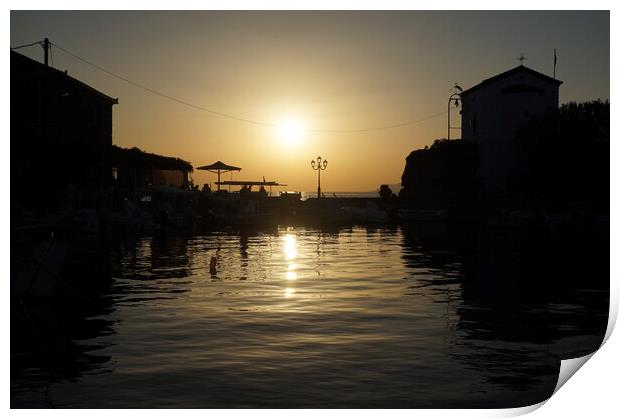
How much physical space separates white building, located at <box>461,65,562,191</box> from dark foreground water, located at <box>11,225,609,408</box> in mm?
36061

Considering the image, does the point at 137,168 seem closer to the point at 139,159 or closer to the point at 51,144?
the point at 139,159

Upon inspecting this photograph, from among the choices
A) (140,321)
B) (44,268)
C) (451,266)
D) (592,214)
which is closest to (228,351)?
(140,321)

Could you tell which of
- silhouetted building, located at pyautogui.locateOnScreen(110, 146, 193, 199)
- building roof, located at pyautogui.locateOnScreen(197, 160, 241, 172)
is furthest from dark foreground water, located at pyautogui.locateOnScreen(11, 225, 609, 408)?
building roof, located at pyautogui.locateOnScreen(197, 160, 241, 172)

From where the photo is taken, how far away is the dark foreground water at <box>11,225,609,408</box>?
9.84 meters

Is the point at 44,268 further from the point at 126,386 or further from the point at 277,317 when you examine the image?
the point at 126,386

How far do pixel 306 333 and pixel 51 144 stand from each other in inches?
1116

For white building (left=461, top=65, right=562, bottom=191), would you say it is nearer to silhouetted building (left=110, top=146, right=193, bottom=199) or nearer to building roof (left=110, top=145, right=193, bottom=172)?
silhouetted building (left=110, top=146, right=193, bottom=199)

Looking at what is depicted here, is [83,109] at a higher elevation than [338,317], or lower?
higher

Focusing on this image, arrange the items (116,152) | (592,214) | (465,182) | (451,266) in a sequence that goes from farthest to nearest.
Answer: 1. (465,182)
2. (116,152)
3. (592,214)
4. (451,266)

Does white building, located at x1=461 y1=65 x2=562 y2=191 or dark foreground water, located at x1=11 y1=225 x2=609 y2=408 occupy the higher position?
white building, located at x1=461 y1=65 x2=562 y2=191

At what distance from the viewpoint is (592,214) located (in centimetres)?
3819

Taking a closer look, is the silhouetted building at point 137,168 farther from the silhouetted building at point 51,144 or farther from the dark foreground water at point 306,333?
the dark foreground water at point 306,333
